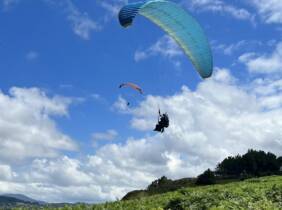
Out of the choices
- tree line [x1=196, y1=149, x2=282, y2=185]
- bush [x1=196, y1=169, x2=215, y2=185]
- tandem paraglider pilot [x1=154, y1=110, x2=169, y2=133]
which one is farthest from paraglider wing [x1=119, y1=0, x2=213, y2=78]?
tree line [x1=196, y1=149, x2=282, y2=185]

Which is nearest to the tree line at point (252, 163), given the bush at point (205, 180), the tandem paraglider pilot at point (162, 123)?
the bush at point (205, 180)

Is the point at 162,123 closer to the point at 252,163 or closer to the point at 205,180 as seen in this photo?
the point at 205,180

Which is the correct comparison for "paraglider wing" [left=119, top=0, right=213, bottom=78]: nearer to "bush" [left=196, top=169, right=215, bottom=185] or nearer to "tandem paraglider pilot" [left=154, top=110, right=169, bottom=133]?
"tandem paraglider pilot" [left=154, top=110, right=169, bottom=133]

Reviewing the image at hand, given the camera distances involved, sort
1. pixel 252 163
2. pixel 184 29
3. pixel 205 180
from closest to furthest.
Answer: pixel 184 29 < pixel 205 180 < pixel 252 163

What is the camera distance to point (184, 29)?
28250mm

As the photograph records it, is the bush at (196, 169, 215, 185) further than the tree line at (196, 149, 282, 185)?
No

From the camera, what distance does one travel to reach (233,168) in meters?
134

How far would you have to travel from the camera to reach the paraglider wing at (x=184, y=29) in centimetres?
2669

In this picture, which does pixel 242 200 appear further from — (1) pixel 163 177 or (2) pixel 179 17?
(1) pixel 163 177

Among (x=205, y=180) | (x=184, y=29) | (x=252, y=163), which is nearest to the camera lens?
(x=184, y=29)

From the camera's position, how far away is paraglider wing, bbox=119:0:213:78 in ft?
87.6

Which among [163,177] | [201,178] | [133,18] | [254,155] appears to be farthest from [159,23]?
[254,155]

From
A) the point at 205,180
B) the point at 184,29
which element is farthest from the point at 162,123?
the point at 205,180

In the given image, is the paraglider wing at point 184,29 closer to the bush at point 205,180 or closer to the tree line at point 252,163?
the bush at point 205,180
